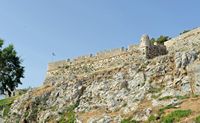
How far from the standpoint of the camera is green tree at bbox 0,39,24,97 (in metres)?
62.6

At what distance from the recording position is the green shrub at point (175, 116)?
27.9 m

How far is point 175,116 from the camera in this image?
28141mm

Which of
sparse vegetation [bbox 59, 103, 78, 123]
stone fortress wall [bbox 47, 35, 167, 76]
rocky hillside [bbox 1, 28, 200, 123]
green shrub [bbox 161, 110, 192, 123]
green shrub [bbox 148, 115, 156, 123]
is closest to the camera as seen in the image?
green shrub [bbox 161, 110, 192, 123]

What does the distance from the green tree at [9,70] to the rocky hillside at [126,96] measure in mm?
20296

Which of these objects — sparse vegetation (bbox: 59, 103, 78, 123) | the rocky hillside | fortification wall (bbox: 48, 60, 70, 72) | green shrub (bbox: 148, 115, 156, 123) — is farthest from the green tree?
green shrub (bbox: 148, 115, 156, 123)

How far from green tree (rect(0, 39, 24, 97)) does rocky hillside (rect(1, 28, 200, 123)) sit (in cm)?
2030

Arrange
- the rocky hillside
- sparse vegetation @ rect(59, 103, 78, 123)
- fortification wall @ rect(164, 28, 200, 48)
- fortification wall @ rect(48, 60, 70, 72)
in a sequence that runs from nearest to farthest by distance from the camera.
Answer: the rocky hillside → sparse vegetation @ rect(59, 103, 78, 123) → fortification wall @ rect(164, 28, 200, 48) → fortification wall @ rect(48, 60, 70, 72)

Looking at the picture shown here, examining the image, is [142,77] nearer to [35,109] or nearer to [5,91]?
[35,109]

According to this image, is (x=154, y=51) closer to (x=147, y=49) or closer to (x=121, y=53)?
(x=147, y=49)

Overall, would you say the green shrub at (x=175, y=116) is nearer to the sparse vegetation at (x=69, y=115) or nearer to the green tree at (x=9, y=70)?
the sparse vegetation at (x=69, y=115)

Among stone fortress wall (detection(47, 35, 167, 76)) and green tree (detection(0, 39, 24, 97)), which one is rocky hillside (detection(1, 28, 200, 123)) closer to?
stone fortress wall (detection(47, 35, 167, 76))

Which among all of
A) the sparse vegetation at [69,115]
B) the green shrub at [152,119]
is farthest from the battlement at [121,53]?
the green shrub at [152,119]

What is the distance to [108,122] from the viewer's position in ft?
101

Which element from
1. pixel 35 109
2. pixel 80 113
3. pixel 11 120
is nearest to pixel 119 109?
pixel 80 113
